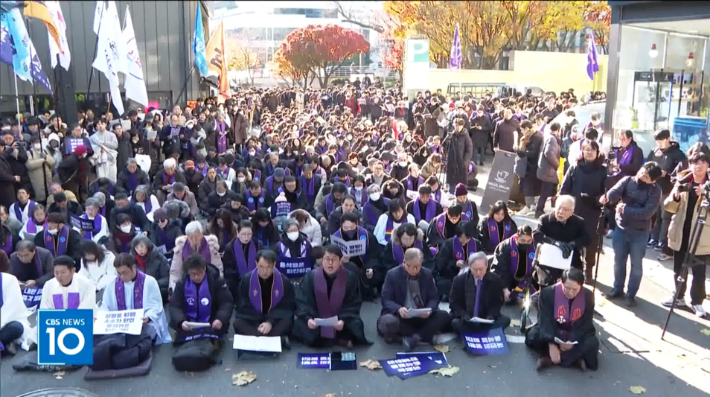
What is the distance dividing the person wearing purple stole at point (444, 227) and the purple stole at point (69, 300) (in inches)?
170

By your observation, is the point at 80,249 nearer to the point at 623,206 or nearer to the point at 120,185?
the point at 120,185

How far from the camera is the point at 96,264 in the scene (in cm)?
786

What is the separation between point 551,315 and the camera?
21.2 feet

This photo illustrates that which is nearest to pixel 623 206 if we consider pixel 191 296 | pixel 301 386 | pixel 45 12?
pixel 301 386

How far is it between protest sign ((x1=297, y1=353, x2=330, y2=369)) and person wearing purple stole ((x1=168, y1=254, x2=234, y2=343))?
2.95 feet

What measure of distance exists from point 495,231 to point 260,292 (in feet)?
10.6

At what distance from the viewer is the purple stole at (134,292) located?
6777mm

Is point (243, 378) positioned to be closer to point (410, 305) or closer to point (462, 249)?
point (410, 305)

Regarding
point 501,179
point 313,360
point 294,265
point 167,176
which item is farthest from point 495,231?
point 167,176

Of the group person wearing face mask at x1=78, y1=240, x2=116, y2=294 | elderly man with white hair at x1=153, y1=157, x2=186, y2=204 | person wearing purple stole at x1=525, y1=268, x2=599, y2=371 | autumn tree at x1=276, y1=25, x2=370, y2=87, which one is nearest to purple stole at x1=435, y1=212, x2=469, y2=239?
person wearing purple stole at x1=525, y1=268, x2=599, y2=371

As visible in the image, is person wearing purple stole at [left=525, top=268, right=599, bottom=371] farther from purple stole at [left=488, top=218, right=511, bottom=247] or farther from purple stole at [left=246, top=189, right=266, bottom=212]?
purple stole at [left=246, top=189, right=266, bottom=212]

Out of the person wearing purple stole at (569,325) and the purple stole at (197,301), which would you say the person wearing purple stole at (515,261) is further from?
the purple stole at (197,301)

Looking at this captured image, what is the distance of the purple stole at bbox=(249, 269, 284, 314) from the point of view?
697 centimetres

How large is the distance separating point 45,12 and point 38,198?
3191mm
